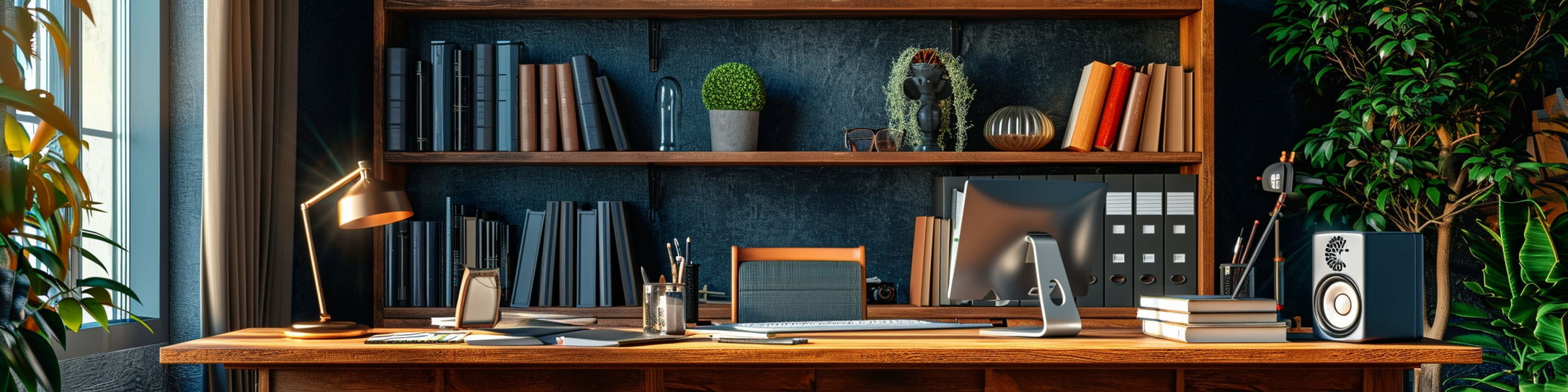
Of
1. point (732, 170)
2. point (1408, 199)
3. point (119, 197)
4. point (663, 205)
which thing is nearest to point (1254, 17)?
point (1408, 199)

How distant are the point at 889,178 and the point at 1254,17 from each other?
1.24 metres

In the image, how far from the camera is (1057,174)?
278 cm

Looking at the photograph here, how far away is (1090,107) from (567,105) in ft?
4.97

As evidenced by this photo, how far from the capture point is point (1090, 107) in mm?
2809

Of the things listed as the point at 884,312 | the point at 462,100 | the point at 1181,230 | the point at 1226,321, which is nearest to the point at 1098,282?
the point at 1181,230

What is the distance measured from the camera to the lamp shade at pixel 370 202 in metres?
1.87

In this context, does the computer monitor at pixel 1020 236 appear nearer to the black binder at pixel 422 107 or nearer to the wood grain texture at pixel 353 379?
the wood grain texture at pixel 353 379

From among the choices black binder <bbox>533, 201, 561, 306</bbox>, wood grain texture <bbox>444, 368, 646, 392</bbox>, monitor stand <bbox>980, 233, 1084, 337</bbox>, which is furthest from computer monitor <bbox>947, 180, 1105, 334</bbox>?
black binder <bbox>533, 201, 561, 306</bbox>

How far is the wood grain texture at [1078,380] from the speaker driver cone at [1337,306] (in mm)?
344

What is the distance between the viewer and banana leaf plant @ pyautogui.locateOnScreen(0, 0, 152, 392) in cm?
135

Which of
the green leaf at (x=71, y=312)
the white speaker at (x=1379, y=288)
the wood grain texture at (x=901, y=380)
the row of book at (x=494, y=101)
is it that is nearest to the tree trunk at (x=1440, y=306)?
the white speaker at (x=1379, y=288)

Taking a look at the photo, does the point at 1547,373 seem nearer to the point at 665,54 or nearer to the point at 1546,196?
the point at 1546,196

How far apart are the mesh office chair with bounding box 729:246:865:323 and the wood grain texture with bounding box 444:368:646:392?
0.78 meters

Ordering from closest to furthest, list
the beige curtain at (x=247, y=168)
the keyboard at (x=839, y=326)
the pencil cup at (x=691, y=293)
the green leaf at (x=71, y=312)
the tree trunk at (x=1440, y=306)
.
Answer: the green leaf at (x=71, y=312), the keyboard at (x=839, y=326), the beige curtain at (x=247, y=168), the pencil cup at (x=691, y=293), the tree trunk at (x=1440, y=306)
